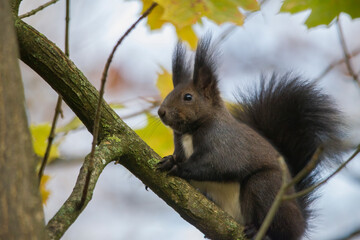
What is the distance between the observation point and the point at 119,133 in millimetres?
2416

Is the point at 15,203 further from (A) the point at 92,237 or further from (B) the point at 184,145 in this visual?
(A) the point at 92,237

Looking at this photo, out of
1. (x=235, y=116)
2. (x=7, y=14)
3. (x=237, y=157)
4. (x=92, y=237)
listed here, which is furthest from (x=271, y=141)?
(x=92, y=237)

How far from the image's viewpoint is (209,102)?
3.18m

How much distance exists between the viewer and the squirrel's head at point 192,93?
3017mm

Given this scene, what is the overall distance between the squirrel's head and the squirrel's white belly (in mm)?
125

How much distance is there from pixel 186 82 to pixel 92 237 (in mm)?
4214

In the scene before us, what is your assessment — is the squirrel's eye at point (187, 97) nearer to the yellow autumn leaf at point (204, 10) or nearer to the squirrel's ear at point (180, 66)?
the squirrel's ear at point (180, 66)

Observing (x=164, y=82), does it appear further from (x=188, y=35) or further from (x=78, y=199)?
(x=78, y=199)

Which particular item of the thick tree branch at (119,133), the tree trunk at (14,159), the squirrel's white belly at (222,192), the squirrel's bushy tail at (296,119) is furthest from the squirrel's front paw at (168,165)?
the tree trunk at (14,159)

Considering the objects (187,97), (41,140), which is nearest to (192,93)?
(187,97)

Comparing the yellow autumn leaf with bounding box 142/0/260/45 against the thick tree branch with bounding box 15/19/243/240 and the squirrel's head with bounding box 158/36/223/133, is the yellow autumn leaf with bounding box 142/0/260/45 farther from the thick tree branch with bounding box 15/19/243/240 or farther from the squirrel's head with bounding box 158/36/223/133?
the squirrel's head with bounding box 158/36/223/133

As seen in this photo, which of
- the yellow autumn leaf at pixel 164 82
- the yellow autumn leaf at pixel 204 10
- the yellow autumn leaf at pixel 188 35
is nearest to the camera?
the yellow autumn leaf at pixel 204 10

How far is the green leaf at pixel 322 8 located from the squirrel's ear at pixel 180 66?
117 cm

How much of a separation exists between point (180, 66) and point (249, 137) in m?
0.68
